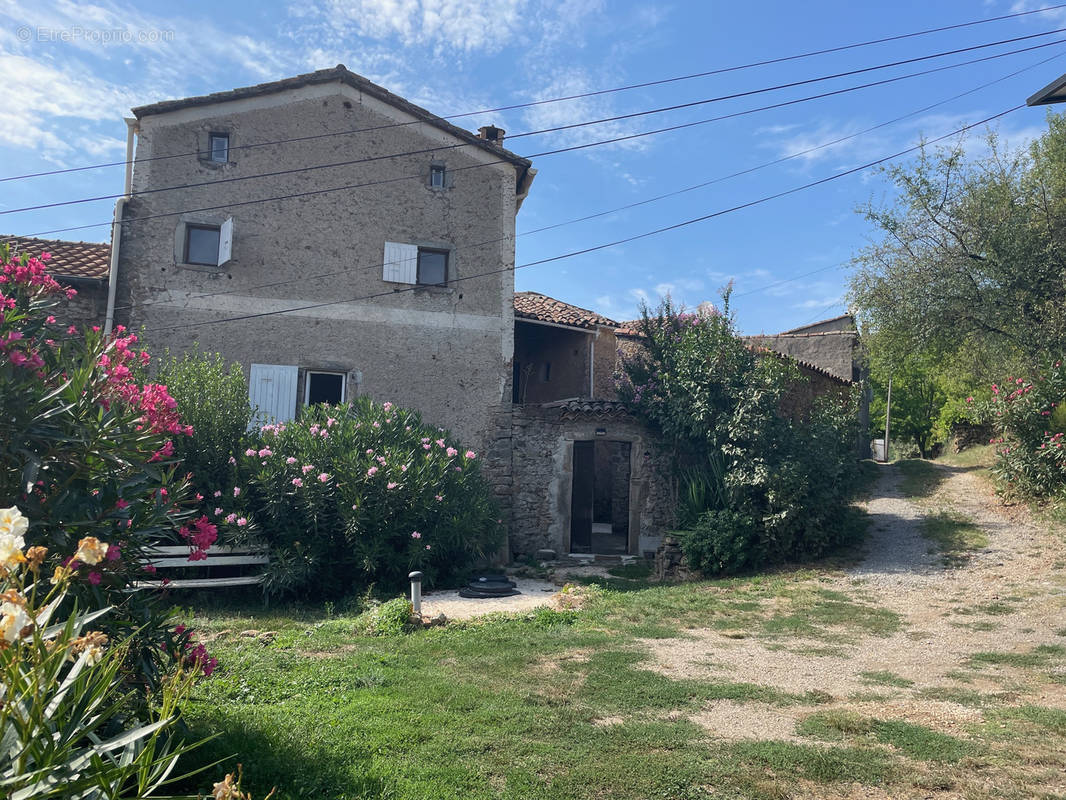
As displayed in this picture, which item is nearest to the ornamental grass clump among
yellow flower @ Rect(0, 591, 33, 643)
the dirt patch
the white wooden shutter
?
the white wooden shutter

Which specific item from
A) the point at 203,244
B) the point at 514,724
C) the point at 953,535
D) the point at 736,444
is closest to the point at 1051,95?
the point at 514,724

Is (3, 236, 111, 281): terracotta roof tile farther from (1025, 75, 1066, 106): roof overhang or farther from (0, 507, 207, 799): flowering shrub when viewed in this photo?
(1025, 75, 1066, 106): roof overhang

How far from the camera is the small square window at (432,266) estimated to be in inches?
565

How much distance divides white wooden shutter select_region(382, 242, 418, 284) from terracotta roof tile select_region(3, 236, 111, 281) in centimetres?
477

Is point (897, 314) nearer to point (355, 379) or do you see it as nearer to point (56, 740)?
point (355, 379)

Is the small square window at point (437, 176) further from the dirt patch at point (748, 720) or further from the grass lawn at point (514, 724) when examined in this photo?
the dirt patch at point (748, 720)

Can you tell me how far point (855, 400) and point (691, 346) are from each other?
10.6 feet

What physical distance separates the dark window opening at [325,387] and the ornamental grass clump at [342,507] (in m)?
2.41

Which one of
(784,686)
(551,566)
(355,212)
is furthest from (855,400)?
(355,212)

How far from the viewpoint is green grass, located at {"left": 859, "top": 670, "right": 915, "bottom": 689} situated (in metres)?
6.23

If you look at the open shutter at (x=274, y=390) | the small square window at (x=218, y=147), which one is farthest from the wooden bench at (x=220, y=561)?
the small square window at (x=218, y=147)

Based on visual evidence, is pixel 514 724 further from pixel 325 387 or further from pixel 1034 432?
pixel 1034 432

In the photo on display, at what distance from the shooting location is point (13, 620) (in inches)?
72.8

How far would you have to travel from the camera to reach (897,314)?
631 inches
